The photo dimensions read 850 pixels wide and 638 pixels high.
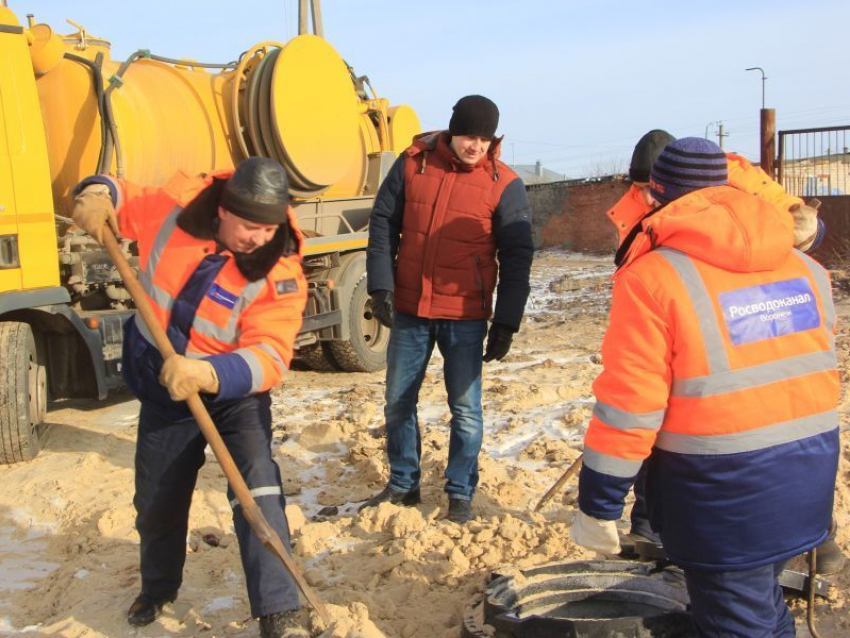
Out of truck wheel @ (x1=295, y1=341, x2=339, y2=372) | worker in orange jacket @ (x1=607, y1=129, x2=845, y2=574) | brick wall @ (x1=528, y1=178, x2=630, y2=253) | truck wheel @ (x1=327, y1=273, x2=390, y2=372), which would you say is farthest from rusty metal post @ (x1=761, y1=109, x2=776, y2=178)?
worker in orange jacket @ (x1=607, y1=129, x2=845, y2=574)

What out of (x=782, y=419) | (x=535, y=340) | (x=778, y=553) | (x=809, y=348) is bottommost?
(x=535, y=340)

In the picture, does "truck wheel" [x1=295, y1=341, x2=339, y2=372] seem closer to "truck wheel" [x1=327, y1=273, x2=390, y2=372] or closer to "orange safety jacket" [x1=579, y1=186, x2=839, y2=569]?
"truck wheel" [x1=327, y1=273, x2=390, y2=372]

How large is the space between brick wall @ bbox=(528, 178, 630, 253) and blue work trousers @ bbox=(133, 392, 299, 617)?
1759cm

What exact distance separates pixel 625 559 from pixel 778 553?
1.40 metres

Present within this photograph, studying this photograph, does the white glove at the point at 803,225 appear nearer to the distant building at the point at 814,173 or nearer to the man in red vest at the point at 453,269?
the man in red vest at the point at 453,269

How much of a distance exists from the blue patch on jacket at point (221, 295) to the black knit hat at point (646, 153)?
1.79 meters

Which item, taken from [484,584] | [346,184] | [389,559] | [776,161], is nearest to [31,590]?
[389,559]

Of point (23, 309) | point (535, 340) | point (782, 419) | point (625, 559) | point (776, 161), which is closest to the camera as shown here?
point (782, 419)

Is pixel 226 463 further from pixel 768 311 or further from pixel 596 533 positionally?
pixel 768 311

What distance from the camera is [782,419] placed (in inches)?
89.3

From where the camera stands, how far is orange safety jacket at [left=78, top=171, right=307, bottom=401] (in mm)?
3020

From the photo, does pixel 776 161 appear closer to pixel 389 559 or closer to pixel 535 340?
pixel 535 340

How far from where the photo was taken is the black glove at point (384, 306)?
4.15 m

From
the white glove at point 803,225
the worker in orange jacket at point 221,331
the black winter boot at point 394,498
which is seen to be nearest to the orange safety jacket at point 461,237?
the black winter boot at point 394,498
